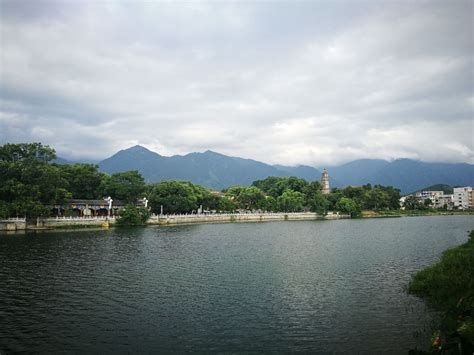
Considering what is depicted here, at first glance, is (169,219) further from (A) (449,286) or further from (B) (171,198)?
(A) (449,286)

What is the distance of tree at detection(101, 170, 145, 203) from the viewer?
9388cm

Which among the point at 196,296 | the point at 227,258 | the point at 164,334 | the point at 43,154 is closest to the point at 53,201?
the point at 43,154

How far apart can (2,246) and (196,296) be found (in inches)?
1400

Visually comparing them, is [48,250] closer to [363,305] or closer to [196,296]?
[196,296]

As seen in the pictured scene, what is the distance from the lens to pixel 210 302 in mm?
23312

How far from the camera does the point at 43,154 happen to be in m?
78.9

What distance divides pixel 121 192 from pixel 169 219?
13.8 metres

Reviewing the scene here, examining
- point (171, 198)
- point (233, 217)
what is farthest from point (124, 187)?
point (233, 217)

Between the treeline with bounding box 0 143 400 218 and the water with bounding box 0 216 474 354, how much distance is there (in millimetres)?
27872

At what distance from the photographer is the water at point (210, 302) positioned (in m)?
17.3

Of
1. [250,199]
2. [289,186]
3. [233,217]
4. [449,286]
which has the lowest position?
[449,286]

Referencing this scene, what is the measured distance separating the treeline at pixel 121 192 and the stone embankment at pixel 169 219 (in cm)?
183

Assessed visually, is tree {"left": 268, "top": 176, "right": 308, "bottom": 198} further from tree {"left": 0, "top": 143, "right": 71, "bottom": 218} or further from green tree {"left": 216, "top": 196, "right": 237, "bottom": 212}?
tree {"left": 0, "top": 143, "right": 71, "bottom": 218}

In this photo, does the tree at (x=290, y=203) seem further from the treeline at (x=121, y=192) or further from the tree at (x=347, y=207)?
the tree at (x=347, y=207)
